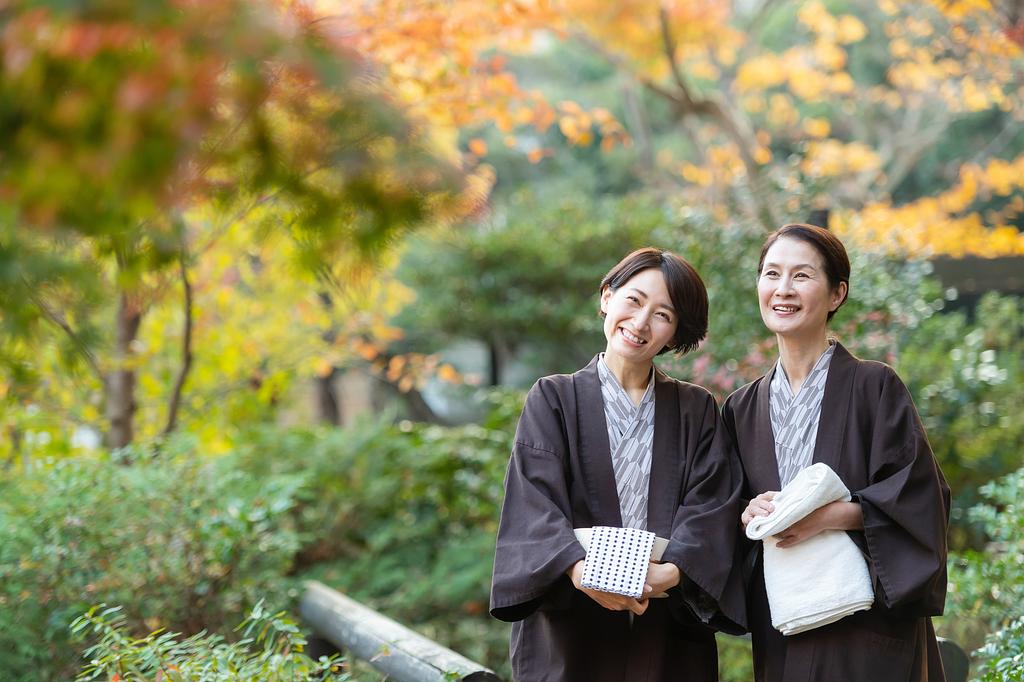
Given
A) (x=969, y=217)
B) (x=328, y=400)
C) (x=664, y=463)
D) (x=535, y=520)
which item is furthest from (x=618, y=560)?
(x=969, y=217)

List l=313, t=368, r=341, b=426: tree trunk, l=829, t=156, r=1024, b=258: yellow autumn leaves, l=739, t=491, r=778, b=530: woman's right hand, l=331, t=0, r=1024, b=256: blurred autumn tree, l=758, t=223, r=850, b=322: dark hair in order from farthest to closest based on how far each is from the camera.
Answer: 1. l=313, t=368, r=341, b=426: tree trunk
2. l=829, t=156, r=1024, b=258: yellow autumn leaves
3. l=331, t=0, r=1024, b=256: blurred autumn tree
4. l=758, t=223, r=850, b=322: dark hair
5. l=739, t=491, r=778, b=530: woman's right hand

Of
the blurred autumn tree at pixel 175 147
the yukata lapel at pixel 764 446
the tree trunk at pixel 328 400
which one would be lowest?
the tree trunk at pixel 328 400

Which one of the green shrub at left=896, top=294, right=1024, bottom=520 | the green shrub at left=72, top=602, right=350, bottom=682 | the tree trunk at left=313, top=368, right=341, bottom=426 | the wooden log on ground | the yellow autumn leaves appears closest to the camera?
the green shrub at left=72, top=602, right=350, bottom=682

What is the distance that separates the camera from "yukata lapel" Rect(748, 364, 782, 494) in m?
2.62

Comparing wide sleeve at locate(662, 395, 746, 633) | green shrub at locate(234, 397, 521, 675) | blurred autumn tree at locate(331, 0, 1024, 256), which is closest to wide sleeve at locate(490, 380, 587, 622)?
wide sleeve at locate(662, 395, 746, 633)

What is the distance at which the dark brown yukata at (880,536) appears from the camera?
2.40m

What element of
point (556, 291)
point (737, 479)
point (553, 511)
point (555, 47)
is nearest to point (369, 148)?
point (553, 511)

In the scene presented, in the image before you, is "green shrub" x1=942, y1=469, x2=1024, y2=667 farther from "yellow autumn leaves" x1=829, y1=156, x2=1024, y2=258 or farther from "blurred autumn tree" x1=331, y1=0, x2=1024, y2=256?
"yellow autumn leaves" x1=829, y1=156, x2=1024, y2=258

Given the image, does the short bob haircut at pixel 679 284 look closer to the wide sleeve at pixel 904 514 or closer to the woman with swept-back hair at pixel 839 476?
the woman with swept-back hair at pixel 839 476

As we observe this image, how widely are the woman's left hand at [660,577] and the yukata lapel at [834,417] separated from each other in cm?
45

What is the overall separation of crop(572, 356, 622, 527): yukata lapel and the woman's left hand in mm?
183

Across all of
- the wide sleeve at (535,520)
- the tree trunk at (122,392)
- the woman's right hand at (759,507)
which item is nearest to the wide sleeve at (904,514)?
the woman's right hand at (759,507)

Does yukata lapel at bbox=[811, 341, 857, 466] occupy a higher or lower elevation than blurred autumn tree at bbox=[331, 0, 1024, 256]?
lower

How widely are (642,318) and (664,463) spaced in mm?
379
